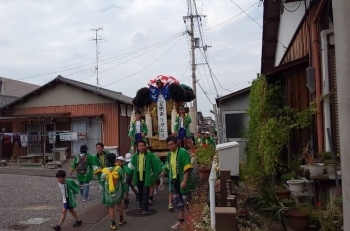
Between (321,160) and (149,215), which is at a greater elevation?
(321,160)

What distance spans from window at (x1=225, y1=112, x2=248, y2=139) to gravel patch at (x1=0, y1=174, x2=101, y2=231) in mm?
6439

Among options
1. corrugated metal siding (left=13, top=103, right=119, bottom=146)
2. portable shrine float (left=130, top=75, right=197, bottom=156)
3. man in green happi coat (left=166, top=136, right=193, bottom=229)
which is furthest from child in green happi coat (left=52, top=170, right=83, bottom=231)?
corrugated metal siding (left=13, top=103, right=119, bottom=146)

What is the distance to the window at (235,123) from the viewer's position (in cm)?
1485

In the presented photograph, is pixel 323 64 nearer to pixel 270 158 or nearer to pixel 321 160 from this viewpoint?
pixel 321 160

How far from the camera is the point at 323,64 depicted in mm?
6477

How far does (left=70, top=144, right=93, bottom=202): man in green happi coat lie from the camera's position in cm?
983

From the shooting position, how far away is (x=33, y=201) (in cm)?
988

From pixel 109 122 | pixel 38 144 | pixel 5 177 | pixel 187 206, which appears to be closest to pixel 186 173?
pixel 187 206

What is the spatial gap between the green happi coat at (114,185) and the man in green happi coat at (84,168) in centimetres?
299

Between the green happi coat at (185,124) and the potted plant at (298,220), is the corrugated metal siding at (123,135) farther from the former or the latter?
the potted plant at (298,220)

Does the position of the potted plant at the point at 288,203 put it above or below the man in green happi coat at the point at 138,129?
below

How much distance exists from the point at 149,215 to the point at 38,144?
1489 cm

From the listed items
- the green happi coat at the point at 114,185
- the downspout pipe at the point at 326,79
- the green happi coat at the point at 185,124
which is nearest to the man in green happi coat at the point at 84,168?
the green happi coat at the point at 185,124

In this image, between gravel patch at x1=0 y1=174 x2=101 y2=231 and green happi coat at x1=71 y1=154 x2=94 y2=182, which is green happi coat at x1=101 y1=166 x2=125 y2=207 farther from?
green happi coat at x1=71 y1=154 x2=94 y2=182
